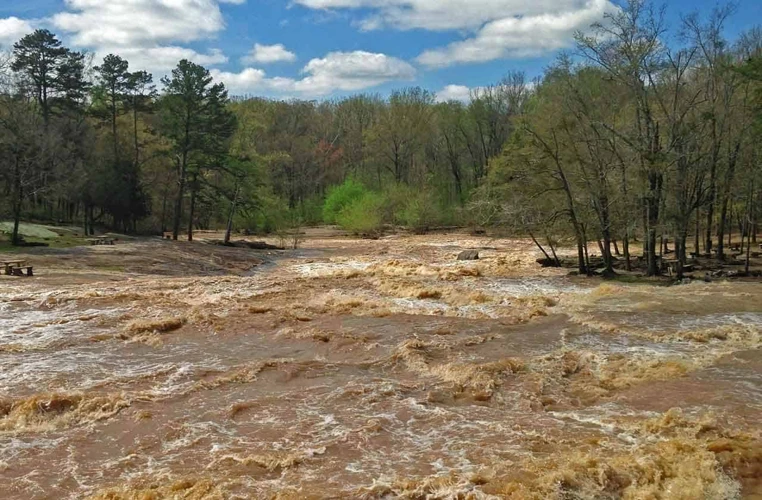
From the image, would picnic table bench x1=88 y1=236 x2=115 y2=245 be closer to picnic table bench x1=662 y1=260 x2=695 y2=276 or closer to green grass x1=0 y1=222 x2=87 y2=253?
green grass x1=0 y1=222 x2=87 y2=253

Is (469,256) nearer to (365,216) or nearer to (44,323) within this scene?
(365,216)

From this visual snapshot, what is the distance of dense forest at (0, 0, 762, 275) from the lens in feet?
82.8

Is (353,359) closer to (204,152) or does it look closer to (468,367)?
(468,367)

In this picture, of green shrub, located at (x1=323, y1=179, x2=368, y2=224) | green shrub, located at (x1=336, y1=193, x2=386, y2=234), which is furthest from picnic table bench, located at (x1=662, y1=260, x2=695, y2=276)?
green shrub, located at (x1=323, y1=179, x2=368, y2=224)

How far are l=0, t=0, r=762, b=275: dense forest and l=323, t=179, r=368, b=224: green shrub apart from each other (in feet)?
0.85

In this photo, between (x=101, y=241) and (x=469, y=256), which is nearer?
(x=101, y=241)

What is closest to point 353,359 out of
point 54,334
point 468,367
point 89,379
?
point 468,367

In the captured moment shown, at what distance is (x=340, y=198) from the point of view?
6575 cm

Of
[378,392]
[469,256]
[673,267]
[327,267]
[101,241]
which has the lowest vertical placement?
[378,392]

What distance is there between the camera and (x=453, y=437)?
30.5 feet

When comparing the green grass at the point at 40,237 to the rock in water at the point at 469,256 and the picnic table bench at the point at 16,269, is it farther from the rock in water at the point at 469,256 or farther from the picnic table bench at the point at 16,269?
the rock in water at the point at 469,256

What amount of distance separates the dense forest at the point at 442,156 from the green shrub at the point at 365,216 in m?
0.28

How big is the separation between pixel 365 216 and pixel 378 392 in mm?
46142

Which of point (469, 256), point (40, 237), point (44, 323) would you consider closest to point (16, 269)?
point (44, 323)
